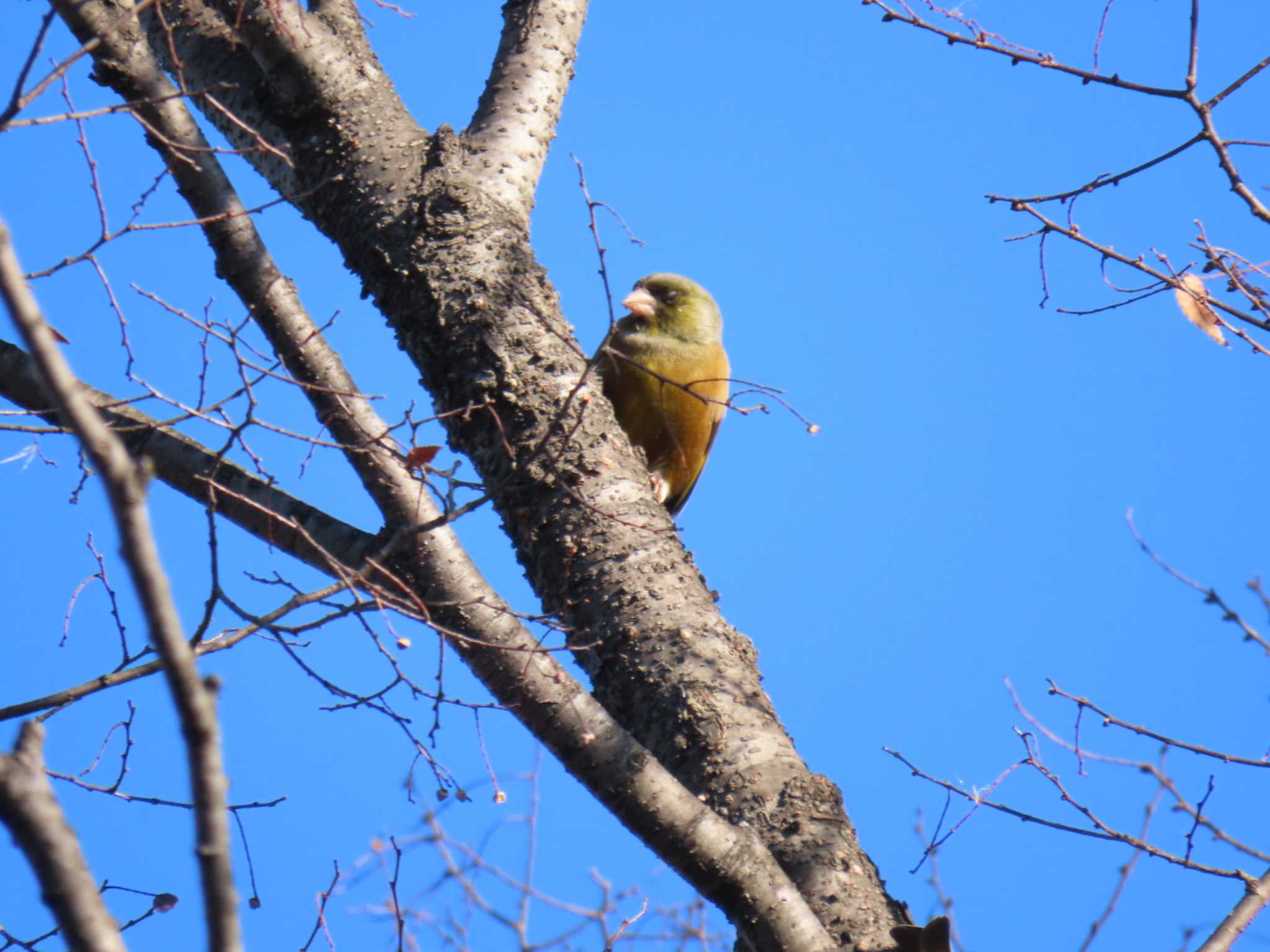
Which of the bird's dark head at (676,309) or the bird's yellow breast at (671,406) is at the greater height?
the bird's dark head at (676,309)

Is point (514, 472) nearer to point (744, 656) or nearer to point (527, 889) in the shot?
point (744, 656)

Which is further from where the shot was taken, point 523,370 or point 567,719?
point 523,370

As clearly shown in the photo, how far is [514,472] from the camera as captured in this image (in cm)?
241

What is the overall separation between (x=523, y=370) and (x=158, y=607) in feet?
7.29

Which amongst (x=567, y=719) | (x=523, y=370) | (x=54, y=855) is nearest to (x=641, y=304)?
(x=523, y=370)

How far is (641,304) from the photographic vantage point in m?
5.26

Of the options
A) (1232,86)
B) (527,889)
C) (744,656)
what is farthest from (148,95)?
(527,889)

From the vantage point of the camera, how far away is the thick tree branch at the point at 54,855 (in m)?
1.12

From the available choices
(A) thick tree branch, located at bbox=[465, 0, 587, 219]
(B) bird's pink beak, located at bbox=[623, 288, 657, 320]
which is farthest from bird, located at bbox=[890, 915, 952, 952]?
(B) bird's pink beak, located at bbox=[623, 288, 657, 320]

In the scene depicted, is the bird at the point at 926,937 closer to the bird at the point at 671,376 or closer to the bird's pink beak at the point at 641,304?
the bird at the point at 671,376

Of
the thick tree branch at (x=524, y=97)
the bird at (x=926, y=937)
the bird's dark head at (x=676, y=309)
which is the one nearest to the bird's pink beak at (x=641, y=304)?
the bird's dark head at (x=676, y=309)

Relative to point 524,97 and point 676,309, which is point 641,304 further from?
point 524,97

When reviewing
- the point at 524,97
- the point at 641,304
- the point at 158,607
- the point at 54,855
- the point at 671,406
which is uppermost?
the point at 641,304

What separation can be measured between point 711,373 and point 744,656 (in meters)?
2.49
